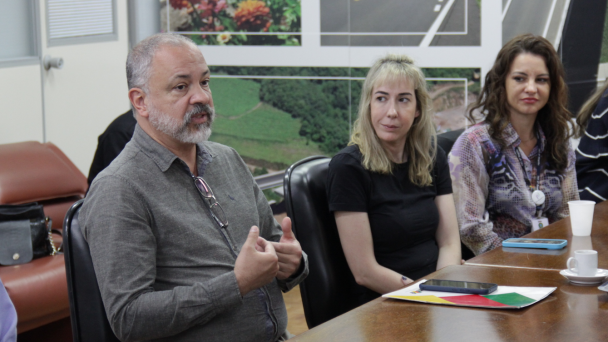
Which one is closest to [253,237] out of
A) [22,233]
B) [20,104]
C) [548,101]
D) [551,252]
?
[551,252]

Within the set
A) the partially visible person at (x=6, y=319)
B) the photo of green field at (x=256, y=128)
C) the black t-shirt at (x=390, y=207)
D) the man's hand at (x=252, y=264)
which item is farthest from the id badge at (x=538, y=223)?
the photo of green field at (x=256, y=128)

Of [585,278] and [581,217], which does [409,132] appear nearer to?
[581,217]

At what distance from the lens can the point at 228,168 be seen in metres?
1.86

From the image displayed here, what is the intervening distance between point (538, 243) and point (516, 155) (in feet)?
2.23

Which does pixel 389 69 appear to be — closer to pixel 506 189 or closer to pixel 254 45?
pixel 506 189

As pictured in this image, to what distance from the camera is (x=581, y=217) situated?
2055 millimetres

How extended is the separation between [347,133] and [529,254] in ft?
9.77

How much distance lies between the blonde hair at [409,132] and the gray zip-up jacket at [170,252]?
1.74 feet

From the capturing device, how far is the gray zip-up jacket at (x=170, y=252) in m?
1.48

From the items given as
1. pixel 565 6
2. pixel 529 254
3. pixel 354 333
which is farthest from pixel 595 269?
pixel 565 6

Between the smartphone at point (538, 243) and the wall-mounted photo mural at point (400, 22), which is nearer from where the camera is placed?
the smartphone at point (538, 243)

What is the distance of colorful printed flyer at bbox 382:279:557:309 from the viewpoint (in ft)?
4.50

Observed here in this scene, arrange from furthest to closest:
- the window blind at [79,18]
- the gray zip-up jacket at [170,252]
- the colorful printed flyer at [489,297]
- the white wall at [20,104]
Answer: the window blind at [79,18] < the white wall at [20,104] < the gray zip-up jacket at [170,252] < the colorful printed flyer at [489,297]

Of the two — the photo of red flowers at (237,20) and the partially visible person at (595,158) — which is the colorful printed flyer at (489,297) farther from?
the photo of red flowers at (237,20)
